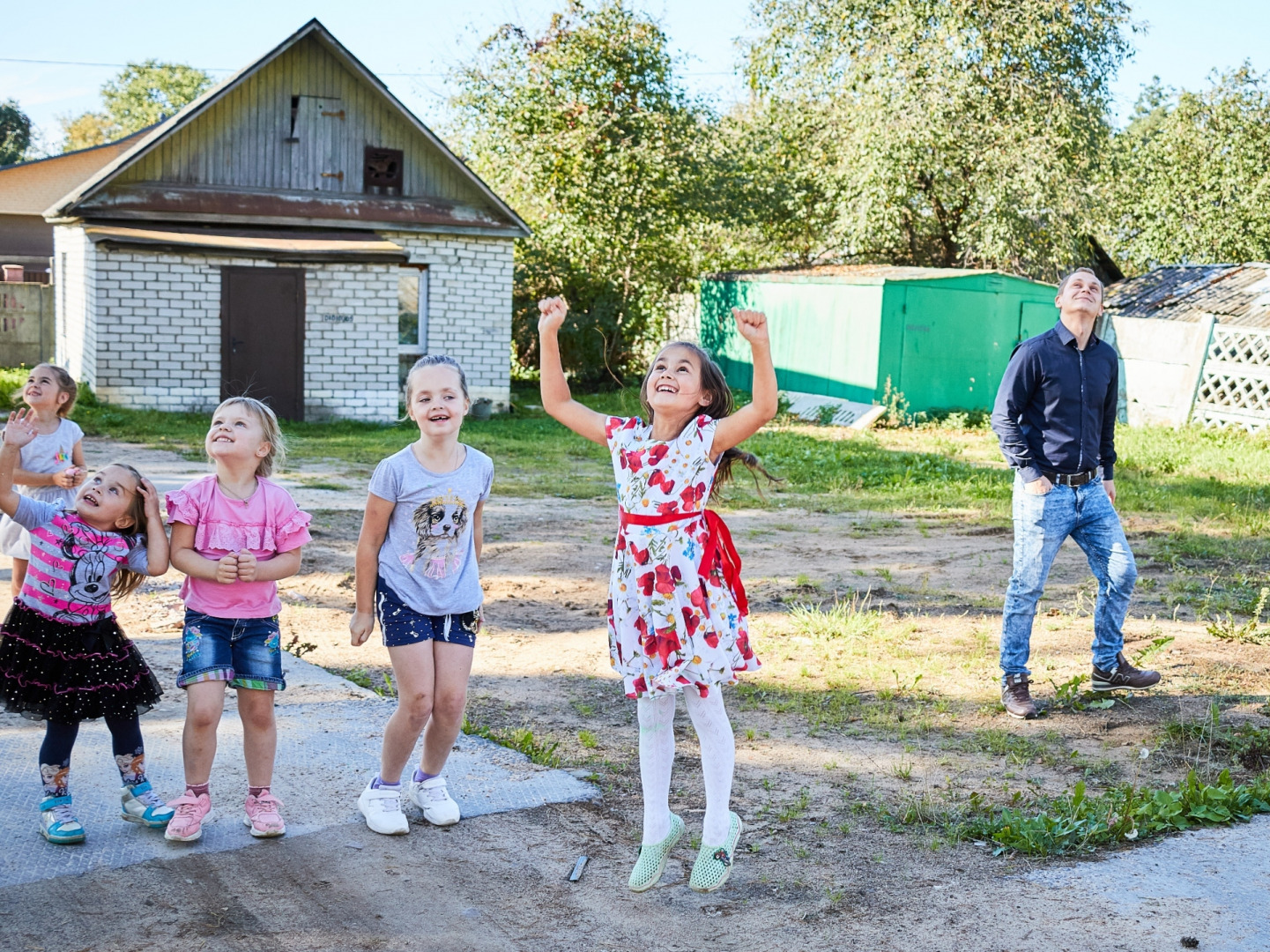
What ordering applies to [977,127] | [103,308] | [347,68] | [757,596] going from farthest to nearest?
[977,127], [347,68], [103,308], [757,596]

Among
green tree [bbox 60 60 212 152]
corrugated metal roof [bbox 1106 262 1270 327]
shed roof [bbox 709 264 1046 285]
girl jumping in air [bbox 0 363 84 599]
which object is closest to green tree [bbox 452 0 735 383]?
shed roof [bbox 709 264 1046 285]

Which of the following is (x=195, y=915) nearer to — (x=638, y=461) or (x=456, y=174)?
(x=638, y=461)

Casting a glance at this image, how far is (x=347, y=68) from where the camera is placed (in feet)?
60.7

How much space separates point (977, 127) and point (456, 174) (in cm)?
1050

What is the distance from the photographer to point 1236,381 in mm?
16859

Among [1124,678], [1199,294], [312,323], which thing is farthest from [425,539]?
[1199,294]

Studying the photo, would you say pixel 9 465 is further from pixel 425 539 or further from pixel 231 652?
pixel 425 539

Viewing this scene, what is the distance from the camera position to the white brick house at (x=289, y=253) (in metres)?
17.1

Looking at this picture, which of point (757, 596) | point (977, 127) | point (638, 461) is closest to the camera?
point (638, 461)

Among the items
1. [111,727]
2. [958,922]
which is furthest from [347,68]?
[958,922]

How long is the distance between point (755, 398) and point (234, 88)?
1671cm

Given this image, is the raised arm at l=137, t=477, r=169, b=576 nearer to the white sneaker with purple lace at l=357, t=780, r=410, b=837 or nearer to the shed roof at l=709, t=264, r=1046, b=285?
the white sneaker with purple lace at l=357, t=780, r=410, b=837

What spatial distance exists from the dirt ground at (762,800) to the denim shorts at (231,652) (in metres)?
0.51

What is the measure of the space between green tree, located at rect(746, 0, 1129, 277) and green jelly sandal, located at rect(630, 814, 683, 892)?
70.9 ft
